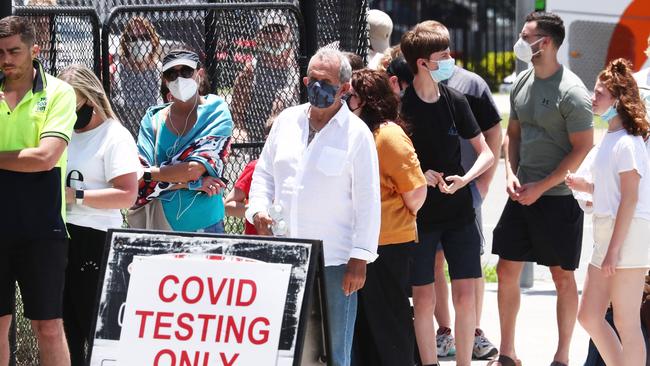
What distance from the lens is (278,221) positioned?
551 cm

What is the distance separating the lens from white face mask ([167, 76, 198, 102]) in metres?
6.18

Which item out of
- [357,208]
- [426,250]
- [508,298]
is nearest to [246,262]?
[357,208]

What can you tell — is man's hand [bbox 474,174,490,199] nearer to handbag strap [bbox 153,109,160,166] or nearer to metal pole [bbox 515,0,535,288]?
handbag strap [bbox 153,109,160,166]

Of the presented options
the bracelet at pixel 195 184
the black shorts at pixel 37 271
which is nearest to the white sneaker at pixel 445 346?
the bracelet at pixel 195 184

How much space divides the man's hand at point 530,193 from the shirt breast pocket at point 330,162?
208 centimetres

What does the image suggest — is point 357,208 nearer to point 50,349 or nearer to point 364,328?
point 364,328

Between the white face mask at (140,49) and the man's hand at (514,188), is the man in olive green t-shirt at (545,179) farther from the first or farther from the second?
the white face mask at (140,49)

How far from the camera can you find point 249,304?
499cm

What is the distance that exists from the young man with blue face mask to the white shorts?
0.87m

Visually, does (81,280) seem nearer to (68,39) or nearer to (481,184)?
(68,39)

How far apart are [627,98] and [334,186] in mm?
1677

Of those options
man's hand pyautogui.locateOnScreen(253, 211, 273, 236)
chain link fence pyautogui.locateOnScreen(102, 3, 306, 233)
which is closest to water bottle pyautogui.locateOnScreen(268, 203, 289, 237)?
man's hand pyautogui.locateOnScreen(253, 211, 273, 236)

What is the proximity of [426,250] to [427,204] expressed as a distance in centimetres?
25

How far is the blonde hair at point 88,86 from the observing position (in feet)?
19.2
